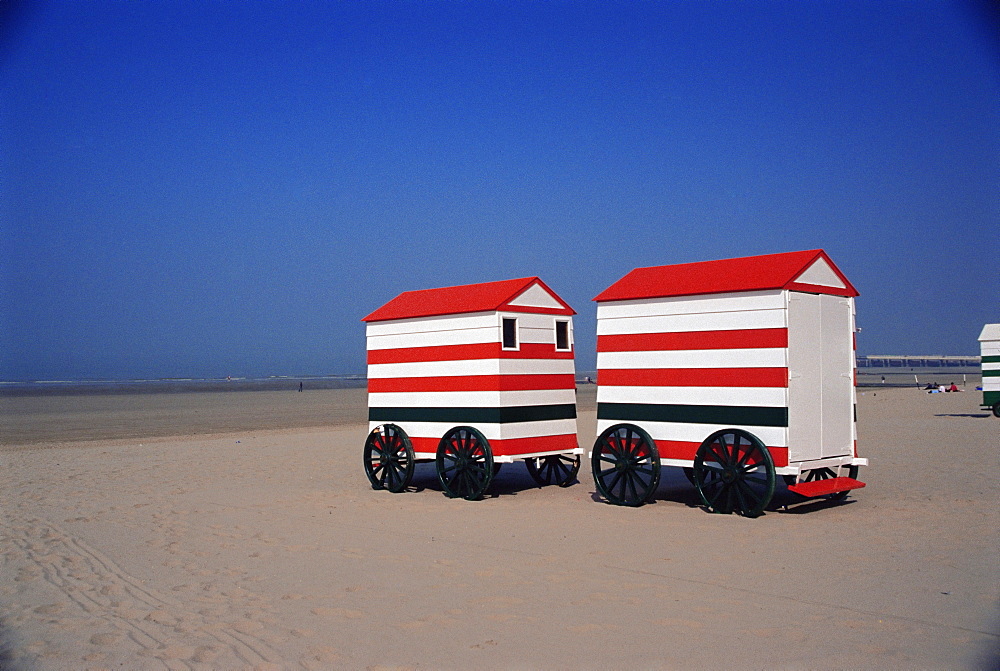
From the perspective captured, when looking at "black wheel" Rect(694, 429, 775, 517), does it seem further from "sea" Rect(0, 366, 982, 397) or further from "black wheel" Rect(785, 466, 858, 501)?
"sea" Rect(0, 366, 982, 397)

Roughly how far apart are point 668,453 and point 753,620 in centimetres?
517

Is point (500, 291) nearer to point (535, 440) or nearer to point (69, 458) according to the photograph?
point (535, 440)

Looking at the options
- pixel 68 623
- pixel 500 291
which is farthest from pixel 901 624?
pixel 500 291

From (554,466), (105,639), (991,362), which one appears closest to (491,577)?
(105,639)

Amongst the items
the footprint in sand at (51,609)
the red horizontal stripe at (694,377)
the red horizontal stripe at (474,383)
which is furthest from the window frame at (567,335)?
the footprint in sand at (51,609)

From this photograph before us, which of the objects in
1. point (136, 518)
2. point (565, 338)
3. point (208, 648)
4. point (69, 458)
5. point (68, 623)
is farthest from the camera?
point (69, 458)

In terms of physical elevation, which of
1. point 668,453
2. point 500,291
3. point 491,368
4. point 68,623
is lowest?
point 68,623

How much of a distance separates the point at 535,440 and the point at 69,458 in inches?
487

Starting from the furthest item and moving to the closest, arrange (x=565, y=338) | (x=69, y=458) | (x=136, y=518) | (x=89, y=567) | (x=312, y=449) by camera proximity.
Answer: (x=312, y=449)
(x=69, y=458)
(x=565, y=338)
(x=136, y=518)
(x=89, y=567)

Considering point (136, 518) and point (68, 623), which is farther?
point (136, 518)

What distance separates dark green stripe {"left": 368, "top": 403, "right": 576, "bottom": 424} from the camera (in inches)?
498

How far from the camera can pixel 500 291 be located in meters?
13.3

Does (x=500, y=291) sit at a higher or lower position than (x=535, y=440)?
higher

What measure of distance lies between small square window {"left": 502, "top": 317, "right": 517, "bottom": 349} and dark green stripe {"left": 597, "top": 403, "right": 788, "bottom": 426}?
188 centimetres
